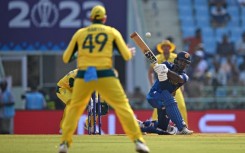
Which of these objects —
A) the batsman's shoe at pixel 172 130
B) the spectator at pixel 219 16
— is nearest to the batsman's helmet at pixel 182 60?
the batsman's shoe at pixel 172 130

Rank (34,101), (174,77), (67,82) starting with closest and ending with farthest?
(174,77) < (67,82) < (34,101)

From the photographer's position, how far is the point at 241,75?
3034 centimetres

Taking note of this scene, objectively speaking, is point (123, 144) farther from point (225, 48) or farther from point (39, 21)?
point (225, 48)

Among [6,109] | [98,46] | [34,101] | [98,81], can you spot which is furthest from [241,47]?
[98,81]

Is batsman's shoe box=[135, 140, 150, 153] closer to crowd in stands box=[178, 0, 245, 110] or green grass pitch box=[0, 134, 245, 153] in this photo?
green grass pitch box=[0, 134, 245, 153]

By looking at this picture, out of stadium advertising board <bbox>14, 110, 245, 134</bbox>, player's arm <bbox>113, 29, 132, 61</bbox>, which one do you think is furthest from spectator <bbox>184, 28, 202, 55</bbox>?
player's arm <bbox>113, 29, 132, 61</bbox>

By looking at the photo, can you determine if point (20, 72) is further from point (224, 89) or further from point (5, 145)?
point (5, 145)

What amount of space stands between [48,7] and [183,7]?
20.8 feet

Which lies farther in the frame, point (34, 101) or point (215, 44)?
point (215, 44)

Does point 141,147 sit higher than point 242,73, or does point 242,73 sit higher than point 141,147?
point 242,73

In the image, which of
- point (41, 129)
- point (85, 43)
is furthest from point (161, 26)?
point (85, 43)

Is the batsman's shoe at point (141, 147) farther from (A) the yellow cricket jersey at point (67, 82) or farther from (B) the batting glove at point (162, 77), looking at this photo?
(A) the yellow cricket jersey at point (67, 82)

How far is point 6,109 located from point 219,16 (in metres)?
9.29

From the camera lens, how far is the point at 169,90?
18750 mm
